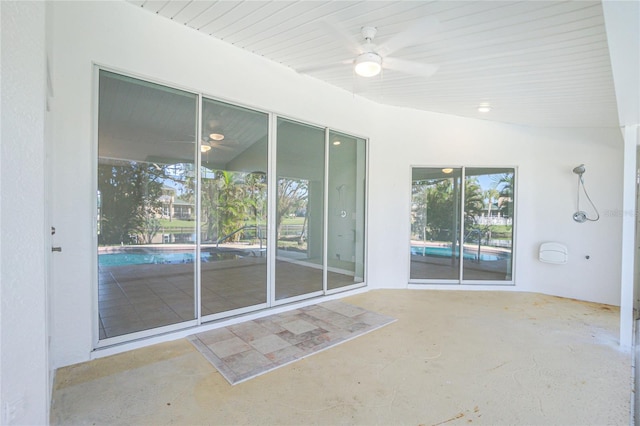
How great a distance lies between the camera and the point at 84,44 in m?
2.55

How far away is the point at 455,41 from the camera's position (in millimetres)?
2967

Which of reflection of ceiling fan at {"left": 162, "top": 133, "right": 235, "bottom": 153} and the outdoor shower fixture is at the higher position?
reflection of ceiling fan at {"left": 162, "top": 133, "right": 235, "bottom": 153}

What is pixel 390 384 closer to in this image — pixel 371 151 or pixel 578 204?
pixel 371 151

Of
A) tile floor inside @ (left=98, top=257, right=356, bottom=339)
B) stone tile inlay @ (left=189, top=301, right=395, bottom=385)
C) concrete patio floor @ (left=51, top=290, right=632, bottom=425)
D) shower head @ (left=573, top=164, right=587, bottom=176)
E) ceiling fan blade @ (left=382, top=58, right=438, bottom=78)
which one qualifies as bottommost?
concrete patio floor @ (left=51, top=290, right=632, bottom=425)

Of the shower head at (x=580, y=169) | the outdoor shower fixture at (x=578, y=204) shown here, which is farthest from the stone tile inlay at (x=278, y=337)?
the shower head at (x=580, y=169)

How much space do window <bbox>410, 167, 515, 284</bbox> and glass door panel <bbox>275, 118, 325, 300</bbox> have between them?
189cm

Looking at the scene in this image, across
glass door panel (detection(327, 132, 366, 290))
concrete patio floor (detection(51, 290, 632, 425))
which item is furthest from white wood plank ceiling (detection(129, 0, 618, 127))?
concrete patio floor (detection(51, 290, 632, 425))

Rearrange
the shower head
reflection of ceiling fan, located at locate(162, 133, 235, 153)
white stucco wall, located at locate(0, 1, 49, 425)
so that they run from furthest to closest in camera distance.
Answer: the shower head, reflection of ceiling fan, located at locate(162, 133, 235, 153), white stucco wall, located at locate(0, 1, 49, 425)

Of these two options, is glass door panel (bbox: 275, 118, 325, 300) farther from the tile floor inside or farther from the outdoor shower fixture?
the outdoor shower fixture

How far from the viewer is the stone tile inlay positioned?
2.64m

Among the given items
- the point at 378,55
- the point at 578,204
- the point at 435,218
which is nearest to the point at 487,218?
the point at 435,218

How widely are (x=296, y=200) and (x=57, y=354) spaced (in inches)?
115

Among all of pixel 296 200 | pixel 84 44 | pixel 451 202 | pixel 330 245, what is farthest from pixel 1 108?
pixel 451 202

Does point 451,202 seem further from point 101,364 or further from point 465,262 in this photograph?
point 101,364
